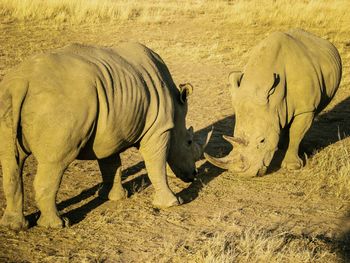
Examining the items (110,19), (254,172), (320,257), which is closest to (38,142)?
(320,257)

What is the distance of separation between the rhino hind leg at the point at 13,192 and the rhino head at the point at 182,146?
77.1 inches

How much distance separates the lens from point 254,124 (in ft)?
24.3

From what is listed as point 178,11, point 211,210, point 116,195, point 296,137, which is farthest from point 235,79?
point 178,11

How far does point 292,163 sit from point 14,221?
4.07 metres

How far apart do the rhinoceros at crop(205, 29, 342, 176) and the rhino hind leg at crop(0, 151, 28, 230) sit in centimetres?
258

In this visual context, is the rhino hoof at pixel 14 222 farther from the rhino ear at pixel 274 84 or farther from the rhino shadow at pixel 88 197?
the rhino ear at pixel 274 84

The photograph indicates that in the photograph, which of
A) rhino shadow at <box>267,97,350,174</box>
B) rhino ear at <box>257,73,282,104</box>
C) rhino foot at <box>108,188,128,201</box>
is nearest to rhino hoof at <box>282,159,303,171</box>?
rhino shadow at <box>267,97,350,174</box>

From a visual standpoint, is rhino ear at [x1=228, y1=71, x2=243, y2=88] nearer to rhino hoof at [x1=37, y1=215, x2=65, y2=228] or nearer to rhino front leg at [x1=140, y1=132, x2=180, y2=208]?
rhino front leg at [x1=140, y1=132, x2=180, y2=208]

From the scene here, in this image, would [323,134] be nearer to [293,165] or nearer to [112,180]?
[293,165]

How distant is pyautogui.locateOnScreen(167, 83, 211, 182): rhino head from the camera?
6.79 meters

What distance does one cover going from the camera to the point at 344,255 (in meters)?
5.46

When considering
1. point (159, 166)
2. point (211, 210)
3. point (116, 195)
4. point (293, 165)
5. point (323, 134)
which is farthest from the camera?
point (323, 134)

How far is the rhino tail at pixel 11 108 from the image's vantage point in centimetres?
517

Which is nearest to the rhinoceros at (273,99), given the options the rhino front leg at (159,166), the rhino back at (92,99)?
the rhino front leg at (159,166)
